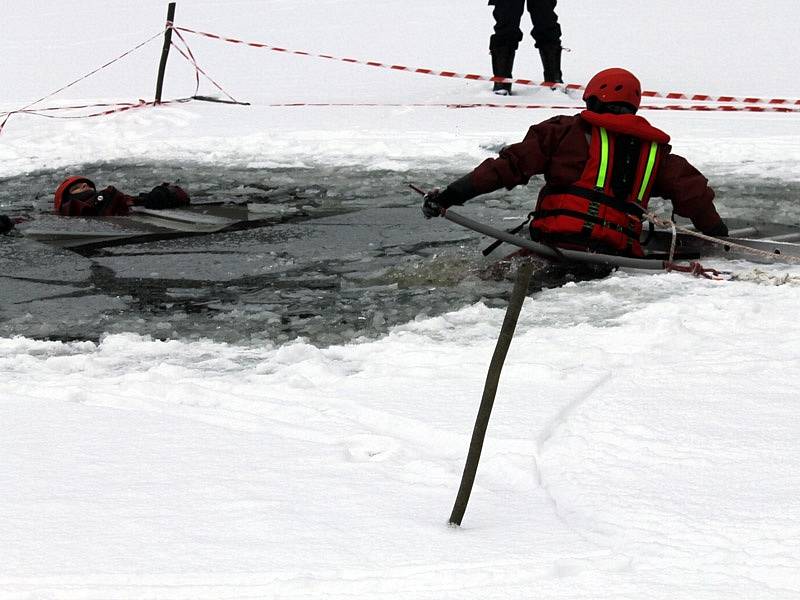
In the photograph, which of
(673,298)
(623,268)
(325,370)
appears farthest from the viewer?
(623,268)

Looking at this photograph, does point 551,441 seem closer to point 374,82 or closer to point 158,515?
point 158,515

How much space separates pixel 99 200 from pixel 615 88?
3941 millimetres

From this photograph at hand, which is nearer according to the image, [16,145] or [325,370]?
[325,370]

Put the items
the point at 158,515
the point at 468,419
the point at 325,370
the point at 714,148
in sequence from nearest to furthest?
1. the point at 158,515
2. the point at 468,419
3. the point at 325,370
4. the point at 714,148

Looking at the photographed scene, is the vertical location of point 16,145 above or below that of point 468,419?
above

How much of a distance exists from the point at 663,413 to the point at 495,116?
815 cm

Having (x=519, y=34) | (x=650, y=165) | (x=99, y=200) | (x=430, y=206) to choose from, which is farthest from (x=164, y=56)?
(x=650, y=165)

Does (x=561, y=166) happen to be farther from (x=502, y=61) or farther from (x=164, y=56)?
(x=164, y=56)

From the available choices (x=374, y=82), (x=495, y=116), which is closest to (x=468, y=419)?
(x=495, y=116)

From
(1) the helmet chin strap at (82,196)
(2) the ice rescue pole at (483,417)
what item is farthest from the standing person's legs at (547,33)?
(2) the ice rescue pole at (483,417)

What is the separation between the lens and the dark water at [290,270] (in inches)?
223

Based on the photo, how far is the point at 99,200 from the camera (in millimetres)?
7895

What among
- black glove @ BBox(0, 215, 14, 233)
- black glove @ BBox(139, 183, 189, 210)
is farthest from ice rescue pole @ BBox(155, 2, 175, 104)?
black glove @ BBox(0, 215, 14, 233)

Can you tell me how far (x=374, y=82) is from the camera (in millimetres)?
14953
